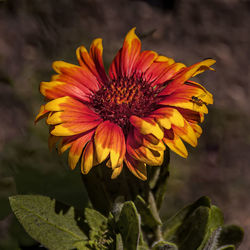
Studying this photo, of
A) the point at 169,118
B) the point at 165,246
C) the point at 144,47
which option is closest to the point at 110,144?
the point at 169,118

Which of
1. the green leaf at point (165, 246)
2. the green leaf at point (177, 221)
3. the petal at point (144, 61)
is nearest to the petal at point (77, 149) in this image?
the petal at point (144, 61)

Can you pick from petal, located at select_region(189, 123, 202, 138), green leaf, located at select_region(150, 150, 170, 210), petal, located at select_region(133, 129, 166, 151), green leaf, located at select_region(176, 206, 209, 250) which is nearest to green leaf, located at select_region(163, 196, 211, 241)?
green leaf, located at select_region(176, 206, 209, 250)

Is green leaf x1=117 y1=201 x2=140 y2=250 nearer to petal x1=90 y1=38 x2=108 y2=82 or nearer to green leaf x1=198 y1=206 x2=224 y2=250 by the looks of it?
green leaf x1=198 y1=206 x2=224 y2=250

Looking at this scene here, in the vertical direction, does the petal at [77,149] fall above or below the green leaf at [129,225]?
above

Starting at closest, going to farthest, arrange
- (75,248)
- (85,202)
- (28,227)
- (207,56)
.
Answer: (28,227) → (75,248) → (85,202) → (207,56)

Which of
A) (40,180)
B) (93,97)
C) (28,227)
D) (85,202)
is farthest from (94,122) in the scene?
(40,180)

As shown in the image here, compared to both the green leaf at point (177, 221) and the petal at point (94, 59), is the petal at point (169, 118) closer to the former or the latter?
the petal at point (94, 59)

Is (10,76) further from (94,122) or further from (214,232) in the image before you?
(214,232)
